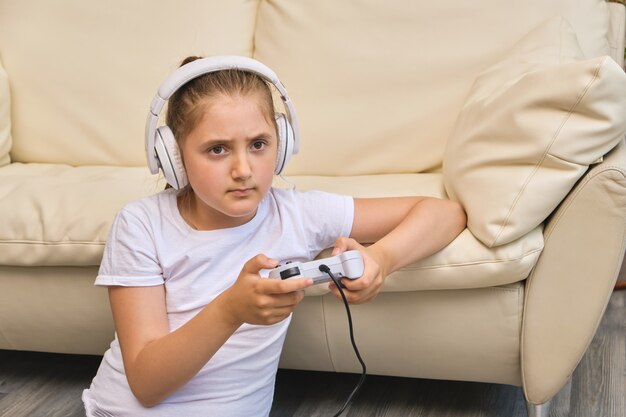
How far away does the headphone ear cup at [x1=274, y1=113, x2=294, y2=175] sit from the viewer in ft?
4.05

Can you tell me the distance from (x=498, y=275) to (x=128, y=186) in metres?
0.79

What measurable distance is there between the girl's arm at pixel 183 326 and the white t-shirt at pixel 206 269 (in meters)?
0.03

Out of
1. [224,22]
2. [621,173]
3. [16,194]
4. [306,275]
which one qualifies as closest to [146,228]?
[306,275]

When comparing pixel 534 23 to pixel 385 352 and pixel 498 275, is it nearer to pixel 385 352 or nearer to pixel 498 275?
pixel 498 275

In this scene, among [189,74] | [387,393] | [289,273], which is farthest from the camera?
[387,393]

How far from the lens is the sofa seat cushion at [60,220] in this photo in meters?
1.51

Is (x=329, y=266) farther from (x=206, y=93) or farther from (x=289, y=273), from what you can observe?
(x=206, y=93)

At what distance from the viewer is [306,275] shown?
41.0 inches

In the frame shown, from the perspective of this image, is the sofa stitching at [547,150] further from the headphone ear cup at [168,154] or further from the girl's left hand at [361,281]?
the headphone ear cup at [168,154]

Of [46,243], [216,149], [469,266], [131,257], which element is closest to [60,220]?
[46,243]

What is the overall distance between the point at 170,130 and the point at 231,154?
10 cm

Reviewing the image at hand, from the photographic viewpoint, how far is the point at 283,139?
124 centimetres

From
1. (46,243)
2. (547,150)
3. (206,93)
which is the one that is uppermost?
(206,93)

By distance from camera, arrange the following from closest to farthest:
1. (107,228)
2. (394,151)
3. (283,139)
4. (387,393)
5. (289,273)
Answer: (289,273), (283,139), (107,228), (387,393), (394,151)
